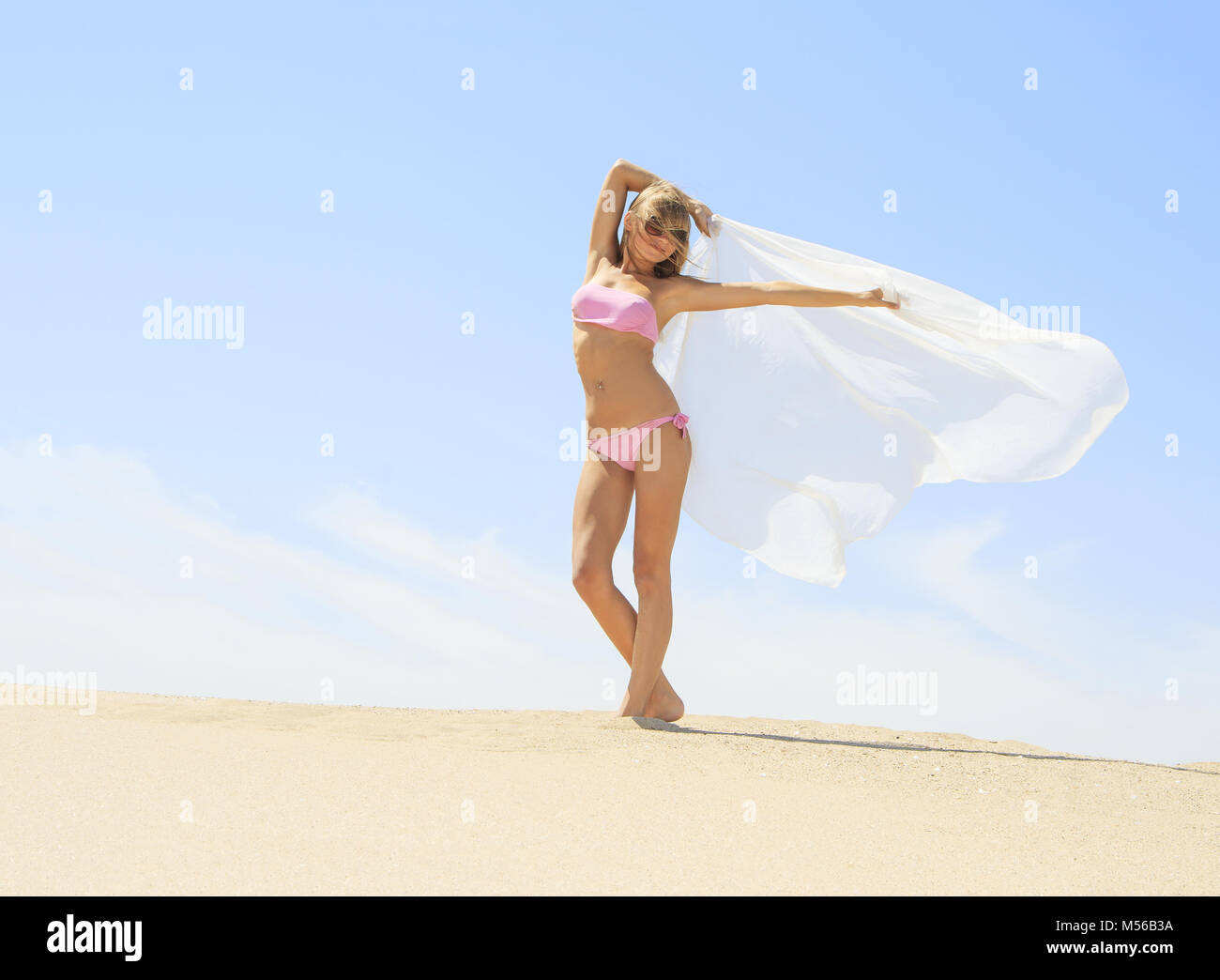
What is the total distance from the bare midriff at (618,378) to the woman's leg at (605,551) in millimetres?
309

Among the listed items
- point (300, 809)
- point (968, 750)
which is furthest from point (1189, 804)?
point (300, 809)

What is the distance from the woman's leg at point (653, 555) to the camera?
6594 millimetres

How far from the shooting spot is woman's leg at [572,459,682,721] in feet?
21.8

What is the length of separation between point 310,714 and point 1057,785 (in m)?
4.12

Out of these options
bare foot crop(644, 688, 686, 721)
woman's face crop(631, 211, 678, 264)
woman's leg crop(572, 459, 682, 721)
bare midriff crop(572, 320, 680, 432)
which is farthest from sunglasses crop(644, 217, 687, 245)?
bare foot crop(644, 688, 686, 721)

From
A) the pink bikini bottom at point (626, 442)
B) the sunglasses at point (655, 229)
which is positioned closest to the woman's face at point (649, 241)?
the sunglasses at point (655, 229)

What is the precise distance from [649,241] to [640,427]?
1101 mm

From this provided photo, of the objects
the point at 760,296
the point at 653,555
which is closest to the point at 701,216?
the point at 760,296

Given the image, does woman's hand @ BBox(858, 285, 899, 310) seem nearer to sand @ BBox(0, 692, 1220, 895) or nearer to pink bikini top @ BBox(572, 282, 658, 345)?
pink bikini top @ BBox(572, 282, 658, 345)

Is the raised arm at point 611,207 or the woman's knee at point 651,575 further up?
the raised arm at point 611,207

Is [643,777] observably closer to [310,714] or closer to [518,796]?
[518,796]

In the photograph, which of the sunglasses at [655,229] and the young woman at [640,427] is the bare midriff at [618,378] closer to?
the young woman at [640,427]

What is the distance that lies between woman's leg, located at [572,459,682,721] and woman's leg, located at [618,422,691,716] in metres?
0.08
